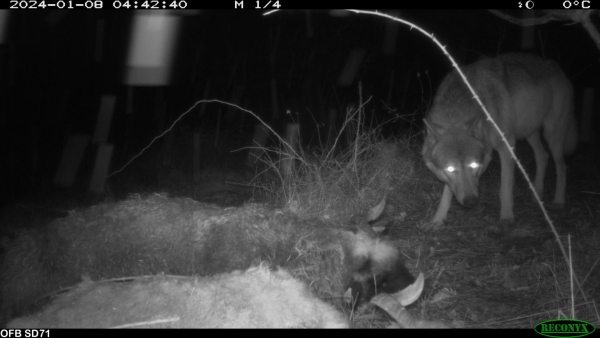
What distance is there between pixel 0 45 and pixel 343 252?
43.2ft

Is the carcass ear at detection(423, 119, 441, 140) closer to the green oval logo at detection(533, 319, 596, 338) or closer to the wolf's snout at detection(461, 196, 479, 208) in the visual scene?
the wolf's snout at detection(461, 196, 479, 208)

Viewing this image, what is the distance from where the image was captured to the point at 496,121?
6340 mm

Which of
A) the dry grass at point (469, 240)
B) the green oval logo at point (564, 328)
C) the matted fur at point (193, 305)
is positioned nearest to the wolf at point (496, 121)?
the dry grass at point (469, 240)

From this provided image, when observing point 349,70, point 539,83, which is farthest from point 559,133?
point 349,70

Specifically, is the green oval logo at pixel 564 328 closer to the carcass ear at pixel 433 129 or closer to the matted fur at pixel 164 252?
the matted fur at pixel 164 252

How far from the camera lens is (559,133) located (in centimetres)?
776

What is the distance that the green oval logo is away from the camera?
3417mm

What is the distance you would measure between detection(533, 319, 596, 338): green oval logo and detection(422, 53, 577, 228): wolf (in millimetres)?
2165

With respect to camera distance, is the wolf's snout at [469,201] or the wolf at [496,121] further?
the wolf at [496,121]

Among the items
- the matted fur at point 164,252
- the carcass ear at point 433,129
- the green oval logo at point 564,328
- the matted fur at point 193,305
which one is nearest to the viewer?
the matted fur at point 193,305

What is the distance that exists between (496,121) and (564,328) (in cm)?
348

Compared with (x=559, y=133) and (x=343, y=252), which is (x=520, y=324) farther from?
(x=559, y=133)

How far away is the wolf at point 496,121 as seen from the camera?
230 inches

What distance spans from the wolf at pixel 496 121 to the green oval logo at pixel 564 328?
2.17 metres
